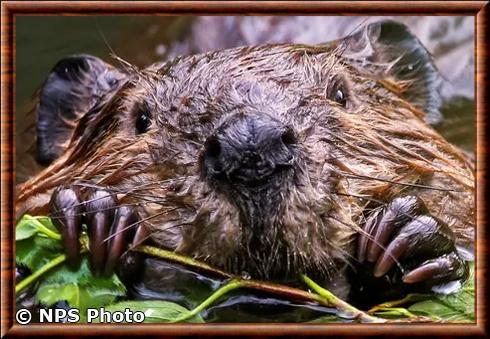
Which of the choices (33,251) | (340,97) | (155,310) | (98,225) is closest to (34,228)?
(33,251)

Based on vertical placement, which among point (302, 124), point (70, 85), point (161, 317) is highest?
point (70, 85)

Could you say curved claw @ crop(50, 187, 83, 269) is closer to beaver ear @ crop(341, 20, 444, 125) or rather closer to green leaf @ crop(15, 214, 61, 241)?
green leaf @ crop(15, 214, 61, 241)

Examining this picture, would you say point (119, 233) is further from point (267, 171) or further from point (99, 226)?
point (267, 171)

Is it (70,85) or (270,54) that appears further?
(70,85)

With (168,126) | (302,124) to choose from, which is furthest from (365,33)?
(168,126)

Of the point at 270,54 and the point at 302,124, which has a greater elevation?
the point at 270,54

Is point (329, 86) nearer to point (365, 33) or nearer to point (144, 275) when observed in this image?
point (365, 33)

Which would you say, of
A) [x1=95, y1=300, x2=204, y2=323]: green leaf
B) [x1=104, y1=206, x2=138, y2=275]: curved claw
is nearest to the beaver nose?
[x1=104, y1=206, x2=138, y2=275]: curved claw
